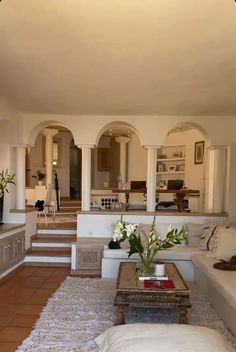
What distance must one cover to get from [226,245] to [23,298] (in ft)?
9.00

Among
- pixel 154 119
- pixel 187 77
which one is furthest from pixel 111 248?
pixel 187 77

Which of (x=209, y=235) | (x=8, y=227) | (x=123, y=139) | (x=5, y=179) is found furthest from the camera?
(x=123, y=139)

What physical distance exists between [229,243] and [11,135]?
3.99 m

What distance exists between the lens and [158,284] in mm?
3260

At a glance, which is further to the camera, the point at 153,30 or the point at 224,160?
the point at 224,160

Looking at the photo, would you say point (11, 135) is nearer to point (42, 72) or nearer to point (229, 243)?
point (42, 72)

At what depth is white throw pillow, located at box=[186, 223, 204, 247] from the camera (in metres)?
5.32

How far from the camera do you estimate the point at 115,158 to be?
42.4 feet

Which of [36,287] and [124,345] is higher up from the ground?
[124,345]

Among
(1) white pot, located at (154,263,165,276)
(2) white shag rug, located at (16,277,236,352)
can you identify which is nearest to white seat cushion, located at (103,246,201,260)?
(2) white shag rug, located at (16,277,236,352)

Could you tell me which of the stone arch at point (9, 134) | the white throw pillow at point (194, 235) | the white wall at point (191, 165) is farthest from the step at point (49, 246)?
the white wall at point (191, 165)

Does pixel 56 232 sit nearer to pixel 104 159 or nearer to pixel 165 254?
pixel 165 254

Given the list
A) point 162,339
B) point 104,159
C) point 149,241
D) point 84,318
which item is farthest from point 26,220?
point 104,159

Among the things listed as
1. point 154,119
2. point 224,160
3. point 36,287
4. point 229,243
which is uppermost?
point 154,119
